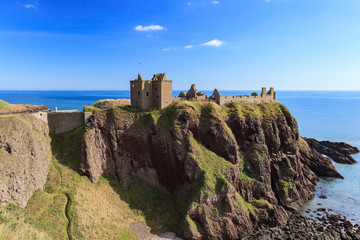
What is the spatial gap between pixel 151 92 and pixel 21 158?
100 feet

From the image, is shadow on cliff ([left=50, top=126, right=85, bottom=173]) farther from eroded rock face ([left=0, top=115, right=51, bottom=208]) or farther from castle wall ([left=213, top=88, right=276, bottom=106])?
castle wall ([left=213, top=88, right=276, bottom=106])

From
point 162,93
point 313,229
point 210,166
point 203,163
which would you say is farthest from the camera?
point 162,93

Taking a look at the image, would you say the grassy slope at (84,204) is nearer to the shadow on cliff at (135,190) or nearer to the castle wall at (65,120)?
the shadow on cliff at (135,190)

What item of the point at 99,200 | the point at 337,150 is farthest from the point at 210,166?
the point at 337,150

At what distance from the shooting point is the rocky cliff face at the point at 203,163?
4050 centimetres

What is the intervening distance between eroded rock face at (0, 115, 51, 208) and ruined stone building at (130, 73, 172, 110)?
22.6 m

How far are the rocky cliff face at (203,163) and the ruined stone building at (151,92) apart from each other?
3.08 meters

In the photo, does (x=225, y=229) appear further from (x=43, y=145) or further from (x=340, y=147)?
(x=340, y=147)

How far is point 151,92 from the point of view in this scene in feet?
174

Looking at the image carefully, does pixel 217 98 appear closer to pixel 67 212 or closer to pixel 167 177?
pixel 167 177

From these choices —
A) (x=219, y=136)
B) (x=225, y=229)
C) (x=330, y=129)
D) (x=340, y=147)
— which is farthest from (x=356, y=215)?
(x=330, y=129)

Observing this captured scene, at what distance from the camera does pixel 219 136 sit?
49.0 m

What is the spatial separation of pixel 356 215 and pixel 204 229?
38.4 meters

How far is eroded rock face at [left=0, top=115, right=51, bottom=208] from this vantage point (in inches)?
1227
